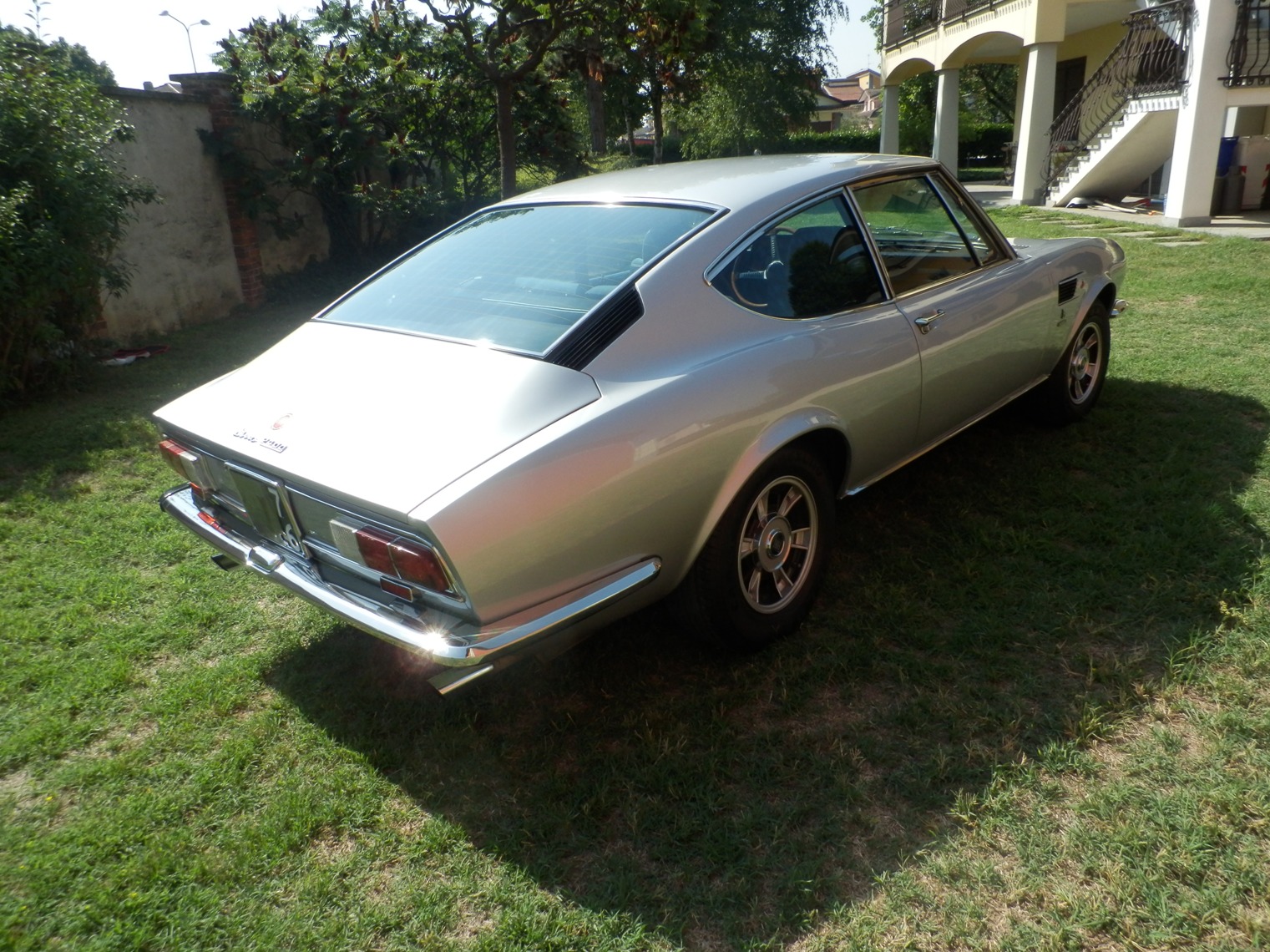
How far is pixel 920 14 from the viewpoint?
74.2 ft

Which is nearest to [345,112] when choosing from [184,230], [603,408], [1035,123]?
[184,230]

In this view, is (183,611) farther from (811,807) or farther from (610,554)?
(811,807)

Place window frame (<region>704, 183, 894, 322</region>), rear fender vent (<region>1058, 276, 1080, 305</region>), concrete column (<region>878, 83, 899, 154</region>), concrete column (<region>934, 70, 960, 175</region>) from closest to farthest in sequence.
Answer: window frame (<region>704, 183, 894, 322</region>) → rear fender vent (<region>1058, 276, 1080, 305</region>) → concrete column (<region>934, 70, 960, 175</region>) → concrete column (<region>878, 83, 899, 154</region>)

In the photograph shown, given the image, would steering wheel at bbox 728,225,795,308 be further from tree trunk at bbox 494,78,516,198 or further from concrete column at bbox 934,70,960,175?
concrete column at bbox 934,70,960,175

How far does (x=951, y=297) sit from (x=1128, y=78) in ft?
46.4

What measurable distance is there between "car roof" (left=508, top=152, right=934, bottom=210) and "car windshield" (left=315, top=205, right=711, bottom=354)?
0.10 metres

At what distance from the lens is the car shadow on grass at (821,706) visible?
7.78ft

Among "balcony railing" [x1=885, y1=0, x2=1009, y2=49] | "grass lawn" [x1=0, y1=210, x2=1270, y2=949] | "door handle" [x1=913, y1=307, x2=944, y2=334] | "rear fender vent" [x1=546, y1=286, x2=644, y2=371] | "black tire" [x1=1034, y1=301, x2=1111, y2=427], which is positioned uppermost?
"balcony railing" [x1=885, y1=0, x2=1009, y2=49]

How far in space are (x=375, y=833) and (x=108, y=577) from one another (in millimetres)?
2199

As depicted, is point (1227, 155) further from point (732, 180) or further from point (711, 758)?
point (711, 758)

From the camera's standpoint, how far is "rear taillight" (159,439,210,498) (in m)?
3.07

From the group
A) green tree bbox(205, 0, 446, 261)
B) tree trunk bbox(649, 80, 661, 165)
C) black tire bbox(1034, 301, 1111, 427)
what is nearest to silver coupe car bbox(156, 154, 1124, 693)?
black tire bbox(1034, 301, 1111, 427)

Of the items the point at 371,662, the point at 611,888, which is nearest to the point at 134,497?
the point at 371,662

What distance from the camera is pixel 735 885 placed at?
7.45ft
